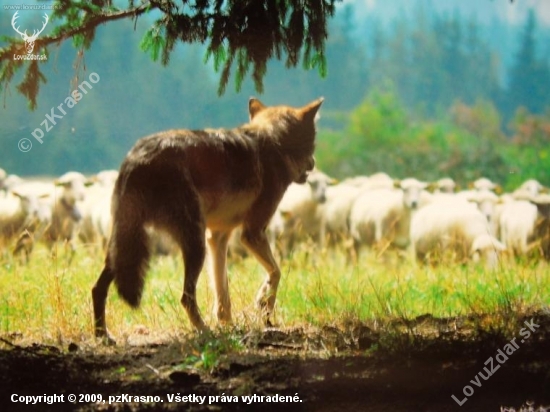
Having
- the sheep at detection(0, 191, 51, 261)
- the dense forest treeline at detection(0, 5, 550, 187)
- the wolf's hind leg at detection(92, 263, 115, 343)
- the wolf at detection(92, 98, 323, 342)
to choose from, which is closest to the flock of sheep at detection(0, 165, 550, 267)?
the sheep at detection(0, 191, 51, 261)

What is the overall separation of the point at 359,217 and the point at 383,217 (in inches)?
14.8

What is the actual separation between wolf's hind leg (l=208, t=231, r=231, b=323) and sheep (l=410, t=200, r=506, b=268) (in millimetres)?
4303

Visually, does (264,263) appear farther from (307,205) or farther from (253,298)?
(307,205)

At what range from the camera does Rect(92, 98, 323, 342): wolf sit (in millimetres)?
4988

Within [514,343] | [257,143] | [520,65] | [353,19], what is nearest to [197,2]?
[257,143]

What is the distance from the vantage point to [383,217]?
11.5m

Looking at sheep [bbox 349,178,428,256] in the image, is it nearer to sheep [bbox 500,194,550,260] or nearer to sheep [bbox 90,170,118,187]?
sheep [bbox 500,194,550,260]

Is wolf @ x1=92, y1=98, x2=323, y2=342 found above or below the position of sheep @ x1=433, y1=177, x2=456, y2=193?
below

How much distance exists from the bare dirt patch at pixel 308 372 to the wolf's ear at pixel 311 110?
1949mm

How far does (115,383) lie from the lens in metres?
4.40

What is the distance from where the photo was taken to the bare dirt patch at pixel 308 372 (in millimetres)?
4379

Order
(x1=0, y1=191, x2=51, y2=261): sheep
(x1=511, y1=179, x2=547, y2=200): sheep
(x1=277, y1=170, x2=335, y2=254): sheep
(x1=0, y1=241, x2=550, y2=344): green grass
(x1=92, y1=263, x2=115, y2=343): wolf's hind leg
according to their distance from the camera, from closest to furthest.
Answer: (x1=92, y1=263, x2=115, y2=343): wolf's hind leg, (x1=0, y1=241, x2=550, y2=344): green grass, (x1=0, y1=191, x2=51, y2=261): sheep, (x1=511, y1=179, x2=547, y2=200): sheep, (x1=277, y1=170, x2=335, y2=254): sheep

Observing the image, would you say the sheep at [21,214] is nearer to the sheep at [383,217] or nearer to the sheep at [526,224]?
the sheep at [383,217]

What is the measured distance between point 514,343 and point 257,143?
2.36 metres
